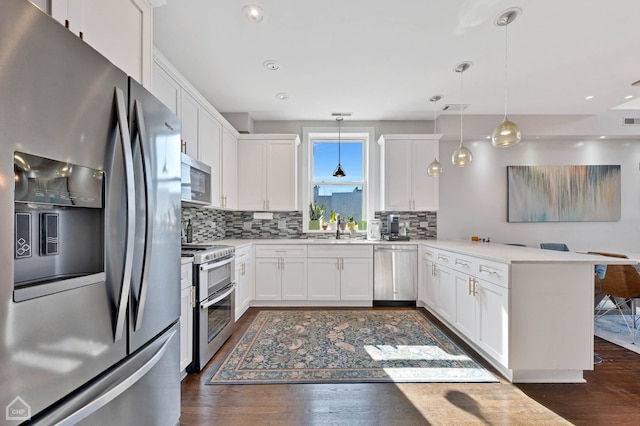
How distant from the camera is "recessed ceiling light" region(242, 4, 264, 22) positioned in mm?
2023

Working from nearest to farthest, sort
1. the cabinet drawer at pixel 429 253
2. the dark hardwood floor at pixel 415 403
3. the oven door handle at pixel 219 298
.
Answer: the dark hardwood floor at pixel 415 403, the oven door handle at pixel 219 298, the cabinet drawer at pixel 429 253

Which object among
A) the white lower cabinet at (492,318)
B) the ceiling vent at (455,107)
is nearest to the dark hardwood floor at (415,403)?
the white lower cabinet at (492,318)

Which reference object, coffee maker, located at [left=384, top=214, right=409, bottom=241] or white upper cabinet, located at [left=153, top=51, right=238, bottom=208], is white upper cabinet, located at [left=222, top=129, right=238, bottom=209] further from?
coffee maker, located at [left=384, top=214, right=409, bottom=241]

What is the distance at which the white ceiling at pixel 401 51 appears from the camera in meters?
2.07

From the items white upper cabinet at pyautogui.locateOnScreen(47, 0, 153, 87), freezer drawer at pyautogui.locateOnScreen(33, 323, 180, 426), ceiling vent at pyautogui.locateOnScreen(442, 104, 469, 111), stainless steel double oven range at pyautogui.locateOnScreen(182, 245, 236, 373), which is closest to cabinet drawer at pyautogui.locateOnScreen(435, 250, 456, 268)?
ceiling vent at pyautogui.locateOnScreen(442, 104, 469, 111)

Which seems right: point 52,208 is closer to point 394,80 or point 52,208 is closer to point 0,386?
point 0,386

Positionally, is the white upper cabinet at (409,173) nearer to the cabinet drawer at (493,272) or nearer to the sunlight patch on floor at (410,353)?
the cabinet drawer at (493,272)

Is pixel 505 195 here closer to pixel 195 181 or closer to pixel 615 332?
pixel 615 332

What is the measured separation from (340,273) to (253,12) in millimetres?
3029

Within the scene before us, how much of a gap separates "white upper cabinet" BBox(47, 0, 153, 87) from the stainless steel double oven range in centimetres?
136

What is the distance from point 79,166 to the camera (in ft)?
2.75

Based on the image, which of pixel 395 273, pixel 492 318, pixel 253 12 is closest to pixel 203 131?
pixel 253 12

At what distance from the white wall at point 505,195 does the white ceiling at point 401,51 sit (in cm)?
78

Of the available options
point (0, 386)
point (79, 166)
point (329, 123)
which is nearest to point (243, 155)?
point (329, 123)
